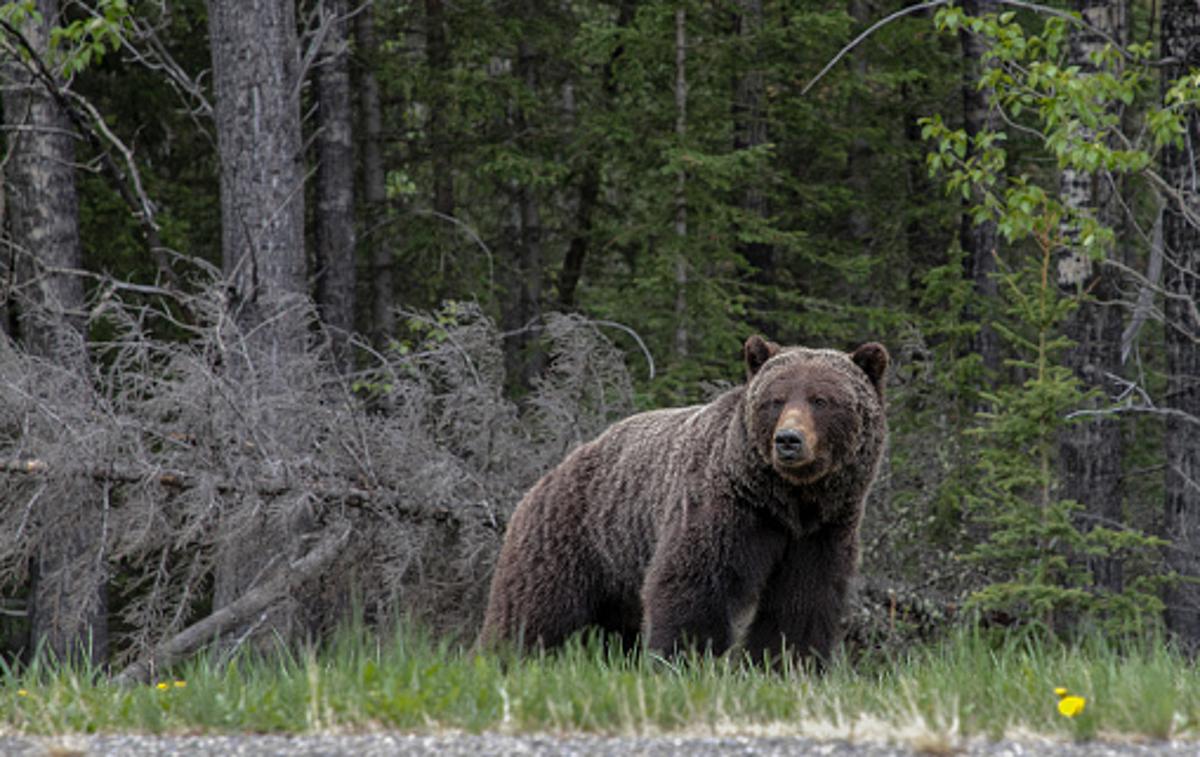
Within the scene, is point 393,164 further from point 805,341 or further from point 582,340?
point 582,340

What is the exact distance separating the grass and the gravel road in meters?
0.06

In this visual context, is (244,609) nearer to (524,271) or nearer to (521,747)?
(521,747)

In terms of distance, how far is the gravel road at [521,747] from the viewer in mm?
3650

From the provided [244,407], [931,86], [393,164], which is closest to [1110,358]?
[244,407]

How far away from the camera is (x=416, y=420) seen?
950 cm

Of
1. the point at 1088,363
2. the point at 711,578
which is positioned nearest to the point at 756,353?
the point at 711,578

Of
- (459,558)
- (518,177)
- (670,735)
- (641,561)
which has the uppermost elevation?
(518,177)

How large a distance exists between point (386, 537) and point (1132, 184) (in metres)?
11.0

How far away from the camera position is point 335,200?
637 inches

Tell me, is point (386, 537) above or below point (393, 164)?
below

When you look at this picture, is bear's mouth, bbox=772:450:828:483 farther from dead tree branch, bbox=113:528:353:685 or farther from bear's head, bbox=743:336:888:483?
dead tree branch, bbox=113:528:353:685

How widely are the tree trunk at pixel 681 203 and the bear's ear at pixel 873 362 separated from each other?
7440 millimetres

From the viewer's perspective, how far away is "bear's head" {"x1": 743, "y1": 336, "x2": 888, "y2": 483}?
6262mm

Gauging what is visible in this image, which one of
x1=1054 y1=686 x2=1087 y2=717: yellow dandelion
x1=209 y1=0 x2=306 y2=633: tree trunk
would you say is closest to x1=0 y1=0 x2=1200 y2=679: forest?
x1=209 y1=0 x2=306 y2=633: tree trunk
